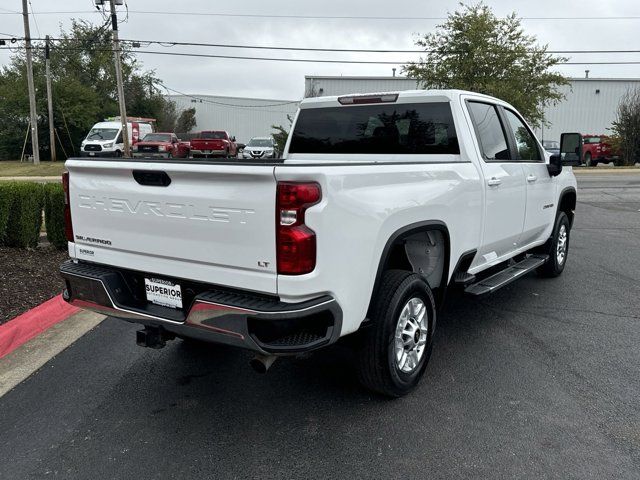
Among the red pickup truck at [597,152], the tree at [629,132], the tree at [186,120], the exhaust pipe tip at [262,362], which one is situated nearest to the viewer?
the exhaust pipe tip at [262,362]

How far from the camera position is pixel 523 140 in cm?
559

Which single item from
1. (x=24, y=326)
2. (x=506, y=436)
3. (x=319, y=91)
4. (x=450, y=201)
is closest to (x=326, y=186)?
(x=450, y=201)

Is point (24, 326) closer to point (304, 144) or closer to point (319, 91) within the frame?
point (304, 144)

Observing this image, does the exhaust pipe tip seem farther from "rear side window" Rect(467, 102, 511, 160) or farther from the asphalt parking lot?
"rear side window" Rect(467, 102, 511, 160)

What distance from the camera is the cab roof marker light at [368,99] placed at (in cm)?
470

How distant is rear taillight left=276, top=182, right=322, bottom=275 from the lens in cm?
271

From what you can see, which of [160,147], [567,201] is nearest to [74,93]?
[160,147]

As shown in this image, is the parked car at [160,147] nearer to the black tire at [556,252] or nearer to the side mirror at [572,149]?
the black tire at [556,252]

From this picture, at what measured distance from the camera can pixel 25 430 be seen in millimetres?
3279

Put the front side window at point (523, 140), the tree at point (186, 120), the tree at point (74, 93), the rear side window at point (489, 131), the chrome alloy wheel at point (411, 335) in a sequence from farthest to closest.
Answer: the tree at point (186, 120), the tree at point (74, 93), the front side window at point (523, 140), the rear side window at point (489, 131), the chrome alloy wheel at point (411, 335)

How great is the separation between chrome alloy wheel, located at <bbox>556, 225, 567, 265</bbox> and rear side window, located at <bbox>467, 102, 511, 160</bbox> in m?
2.06

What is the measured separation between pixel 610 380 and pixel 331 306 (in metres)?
2.30

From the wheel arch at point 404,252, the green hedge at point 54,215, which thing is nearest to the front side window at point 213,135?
the green hedge at point 54,215

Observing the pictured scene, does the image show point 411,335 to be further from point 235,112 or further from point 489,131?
point 235,112
